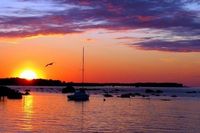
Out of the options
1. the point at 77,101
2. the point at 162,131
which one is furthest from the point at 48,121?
the point at 77,101

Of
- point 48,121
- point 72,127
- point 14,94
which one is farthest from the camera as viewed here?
point 14,94

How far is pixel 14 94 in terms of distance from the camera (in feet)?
420

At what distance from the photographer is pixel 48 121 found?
58.4 m

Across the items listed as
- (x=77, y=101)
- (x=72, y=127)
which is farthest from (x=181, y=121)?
(x=77, y=101)

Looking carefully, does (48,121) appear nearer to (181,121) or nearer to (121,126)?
(121,126)

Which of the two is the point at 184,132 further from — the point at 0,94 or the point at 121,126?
the point at 0,94

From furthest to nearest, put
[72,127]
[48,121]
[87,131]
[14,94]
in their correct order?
[14,94]
[48,121]
[72,127]
[87,131]

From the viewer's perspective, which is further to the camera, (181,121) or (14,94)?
(14,94)

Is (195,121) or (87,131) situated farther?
(195,121)

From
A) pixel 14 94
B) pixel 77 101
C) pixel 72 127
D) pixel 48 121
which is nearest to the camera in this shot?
pixel 72 127

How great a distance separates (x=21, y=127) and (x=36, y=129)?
270 cm

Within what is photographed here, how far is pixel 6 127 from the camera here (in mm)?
49844

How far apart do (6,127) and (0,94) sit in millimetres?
84089

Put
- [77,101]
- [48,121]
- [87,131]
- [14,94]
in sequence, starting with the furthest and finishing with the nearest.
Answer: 1. [14,94]
2. [77,101]
3. [48,121]
4. [87,131]
